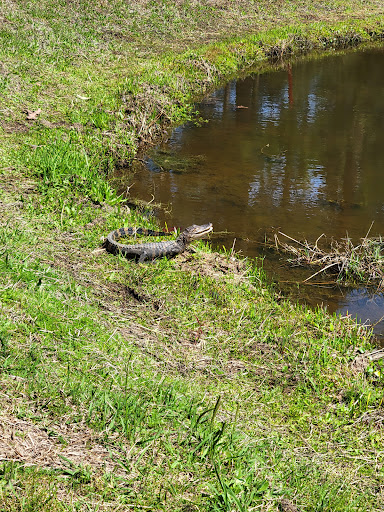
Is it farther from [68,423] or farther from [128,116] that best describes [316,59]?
[68,423]

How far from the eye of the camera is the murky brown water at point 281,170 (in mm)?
8047

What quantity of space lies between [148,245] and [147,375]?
8.40ft

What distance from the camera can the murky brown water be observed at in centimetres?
805

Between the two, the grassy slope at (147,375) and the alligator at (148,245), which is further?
the alligator at (148,245)

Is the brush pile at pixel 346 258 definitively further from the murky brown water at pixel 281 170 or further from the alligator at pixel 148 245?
the alligator at pixel 148 245

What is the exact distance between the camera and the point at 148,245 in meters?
6.49

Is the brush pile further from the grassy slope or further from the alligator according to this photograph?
the alligator

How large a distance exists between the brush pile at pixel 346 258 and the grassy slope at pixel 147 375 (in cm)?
95

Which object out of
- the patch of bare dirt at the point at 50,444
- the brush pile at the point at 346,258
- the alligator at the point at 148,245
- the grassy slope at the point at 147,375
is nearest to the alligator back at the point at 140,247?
the alligator at the point at 148,245

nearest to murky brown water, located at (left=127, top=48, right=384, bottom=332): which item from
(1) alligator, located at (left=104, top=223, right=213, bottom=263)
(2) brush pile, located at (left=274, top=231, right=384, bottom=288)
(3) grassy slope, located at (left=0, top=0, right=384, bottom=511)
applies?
(2) brush pile, located at (left=274, top=231, right=384, bottom=288)

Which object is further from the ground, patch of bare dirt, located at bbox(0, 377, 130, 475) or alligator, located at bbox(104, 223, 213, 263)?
patch of bare dirt, located at bbox(0, 377, 130, 475)

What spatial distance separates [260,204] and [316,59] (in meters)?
12.5

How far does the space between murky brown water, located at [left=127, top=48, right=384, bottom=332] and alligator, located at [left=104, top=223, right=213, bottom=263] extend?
81 cm

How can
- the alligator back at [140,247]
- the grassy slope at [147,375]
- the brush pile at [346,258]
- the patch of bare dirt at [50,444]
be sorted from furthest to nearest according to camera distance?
1. the brush pile at [346,258]
2. the alligator back at [140,247]
3. the grassy slope at [147,375]
4. the patch of bare dirt at [50,444]
